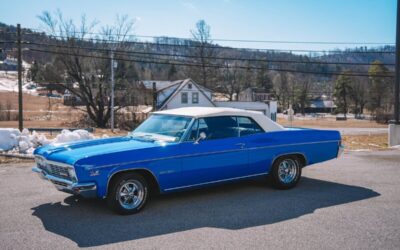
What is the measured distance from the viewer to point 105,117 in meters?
46.9

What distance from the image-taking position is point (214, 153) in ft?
21.7

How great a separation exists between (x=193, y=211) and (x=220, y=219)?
0.56 m

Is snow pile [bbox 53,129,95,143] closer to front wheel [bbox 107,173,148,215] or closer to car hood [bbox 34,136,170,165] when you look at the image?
car hood [bbox 34,136,170,165]

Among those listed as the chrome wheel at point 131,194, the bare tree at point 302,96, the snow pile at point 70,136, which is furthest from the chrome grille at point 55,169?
the bare tree at point 302,96

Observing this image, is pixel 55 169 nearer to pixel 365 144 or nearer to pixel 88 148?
pixel 88 148

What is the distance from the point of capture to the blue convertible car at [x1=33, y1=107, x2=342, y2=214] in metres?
5.65

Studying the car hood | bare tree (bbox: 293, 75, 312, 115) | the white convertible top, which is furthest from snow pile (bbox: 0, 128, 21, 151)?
bare tree (bbox: 293, 75, 312, 115)

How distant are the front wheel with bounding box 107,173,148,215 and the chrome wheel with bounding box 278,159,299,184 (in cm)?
277

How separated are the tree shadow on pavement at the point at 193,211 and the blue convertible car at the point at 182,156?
324 mm

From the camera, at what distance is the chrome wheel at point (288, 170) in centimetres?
759

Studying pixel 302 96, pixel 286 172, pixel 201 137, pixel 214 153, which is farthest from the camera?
pixel 302 96

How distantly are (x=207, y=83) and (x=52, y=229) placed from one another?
69.6 m

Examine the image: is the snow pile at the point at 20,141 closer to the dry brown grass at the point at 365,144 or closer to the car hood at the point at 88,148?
the car hood at the point at 88,148

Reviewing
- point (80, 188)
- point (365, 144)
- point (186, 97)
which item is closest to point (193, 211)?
point (80, 188)
